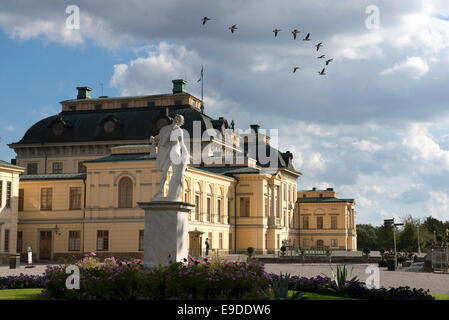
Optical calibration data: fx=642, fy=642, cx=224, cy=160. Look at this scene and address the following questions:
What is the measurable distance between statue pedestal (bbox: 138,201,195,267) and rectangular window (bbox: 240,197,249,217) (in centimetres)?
5108

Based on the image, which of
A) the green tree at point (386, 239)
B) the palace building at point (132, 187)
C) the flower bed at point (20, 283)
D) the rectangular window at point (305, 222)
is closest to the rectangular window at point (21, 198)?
the palace building at point (132, 187)

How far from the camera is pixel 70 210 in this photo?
57219mm

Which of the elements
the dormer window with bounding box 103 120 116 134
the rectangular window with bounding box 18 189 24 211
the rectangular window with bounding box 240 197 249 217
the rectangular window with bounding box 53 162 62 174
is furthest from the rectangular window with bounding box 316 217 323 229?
the rectangular window with bounding box 18 189 24 211

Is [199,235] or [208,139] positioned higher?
[208,139]

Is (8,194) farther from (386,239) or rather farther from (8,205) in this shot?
(386,239)

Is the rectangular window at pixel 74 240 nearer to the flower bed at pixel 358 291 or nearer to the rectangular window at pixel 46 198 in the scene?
the rectangular window at pixel 46 198

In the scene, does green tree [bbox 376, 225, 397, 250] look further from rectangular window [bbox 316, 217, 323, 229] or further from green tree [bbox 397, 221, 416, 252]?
rectangular window [bbox 316, 217, 323, 229]

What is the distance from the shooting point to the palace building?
5494cm

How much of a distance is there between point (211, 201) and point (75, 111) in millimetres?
23793

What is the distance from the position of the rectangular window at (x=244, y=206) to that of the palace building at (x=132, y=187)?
0.11m
